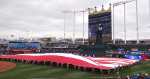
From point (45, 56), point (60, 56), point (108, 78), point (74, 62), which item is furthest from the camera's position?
point (45, 56)

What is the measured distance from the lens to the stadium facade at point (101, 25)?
257ft

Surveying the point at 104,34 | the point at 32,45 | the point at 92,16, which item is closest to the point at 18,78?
the point at 104,34

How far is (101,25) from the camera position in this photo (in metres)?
78.7

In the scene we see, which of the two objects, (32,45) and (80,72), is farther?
(32,45)

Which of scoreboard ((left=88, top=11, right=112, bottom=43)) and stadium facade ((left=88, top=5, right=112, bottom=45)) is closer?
stadium facade ((left=88, top=5, right=112, bottom=45))

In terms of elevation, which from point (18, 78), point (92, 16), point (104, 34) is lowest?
point (18, 78)

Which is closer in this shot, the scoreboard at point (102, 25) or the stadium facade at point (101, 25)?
the stadium facade at point (101, 25)

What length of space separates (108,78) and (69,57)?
13.6m

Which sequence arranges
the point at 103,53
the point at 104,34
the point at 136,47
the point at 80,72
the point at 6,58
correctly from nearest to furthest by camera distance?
the point at 80,72
the point at 6,58
the point at 103,53
the point at 104,34
the point at 136,47

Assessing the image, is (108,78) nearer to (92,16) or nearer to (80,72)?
(80,72)

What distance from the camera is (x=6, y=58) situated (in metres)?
62.8

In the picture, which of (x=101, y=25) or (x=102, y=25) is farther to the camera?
(x=102, y=25)

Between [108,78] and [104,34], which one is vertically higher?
[104,34]

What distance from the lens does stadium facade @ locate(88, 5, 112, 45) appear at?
7844cm
